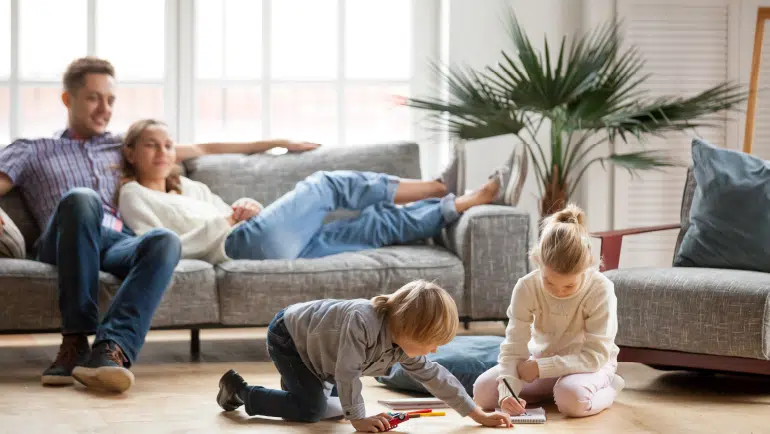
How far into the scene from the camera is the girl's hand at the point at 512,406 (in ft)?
9.30

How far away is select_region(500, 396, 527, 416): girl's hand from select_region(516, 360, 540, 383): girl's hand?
0.32ft

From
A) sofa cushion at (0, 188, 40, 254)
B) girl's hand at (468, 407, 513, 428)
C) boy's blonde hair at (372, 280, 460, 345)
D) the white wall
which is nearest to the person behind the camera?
boy's blonde hair at (372, 280, 460, 345)

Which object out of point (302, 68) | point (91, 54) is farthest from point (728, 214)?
point (91, 54)

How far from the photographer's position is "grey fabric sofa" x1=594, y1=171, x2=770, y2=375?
10.3 feet

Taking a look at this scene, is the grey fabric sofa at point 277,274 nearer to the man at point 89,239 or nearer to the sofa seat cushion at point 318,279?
the sofa seat cushion at point 318,279

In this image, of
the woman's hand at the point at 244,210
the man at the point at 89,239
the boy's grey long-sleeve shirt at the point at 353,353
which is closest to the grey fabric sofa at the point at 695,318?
the boy's grey long-sleeve shirt at the point at 353,353

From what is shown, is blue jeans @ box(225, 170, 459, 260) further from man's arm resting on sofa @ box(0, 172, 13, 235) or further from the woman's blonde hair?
man's arm resting on sofa @ box(0, 172, 13, 235)

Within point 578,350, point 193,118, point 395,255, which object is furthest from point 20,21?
point 578,350

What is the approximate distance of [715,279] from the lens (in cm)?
326

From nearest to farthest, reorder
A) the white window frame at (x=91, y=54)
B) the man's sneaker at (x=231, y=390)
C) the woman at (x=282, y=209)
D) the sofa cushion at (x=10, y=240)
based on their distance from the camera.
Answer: the man's sneaker at (x=231, y=390)
the sofa cushion at (x=10, y=240)
the woman at (x=282, y=209)
the white window frame at (x=91, y=54)

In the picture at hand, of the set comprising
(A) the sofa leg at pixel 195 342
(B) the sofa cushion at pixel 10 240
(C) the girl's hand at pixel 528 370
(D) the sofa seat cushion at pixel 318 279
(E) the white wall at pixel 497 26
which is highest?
(E) the white wall at pixel 497 26

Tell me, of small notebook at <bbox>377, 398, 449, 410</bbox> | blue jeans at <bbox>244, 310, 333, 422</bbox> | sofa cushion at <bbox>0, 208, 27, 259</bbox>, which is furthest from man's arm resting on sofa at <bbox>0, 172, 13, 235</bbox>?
small notebook at <bbox>377, 398, 449, 410</bbox>

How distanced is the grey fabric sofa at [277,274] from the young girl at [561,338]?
2.89ft

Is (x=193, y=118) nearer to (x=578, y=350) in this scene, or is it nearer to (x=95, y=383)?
(x=95, y=383)
